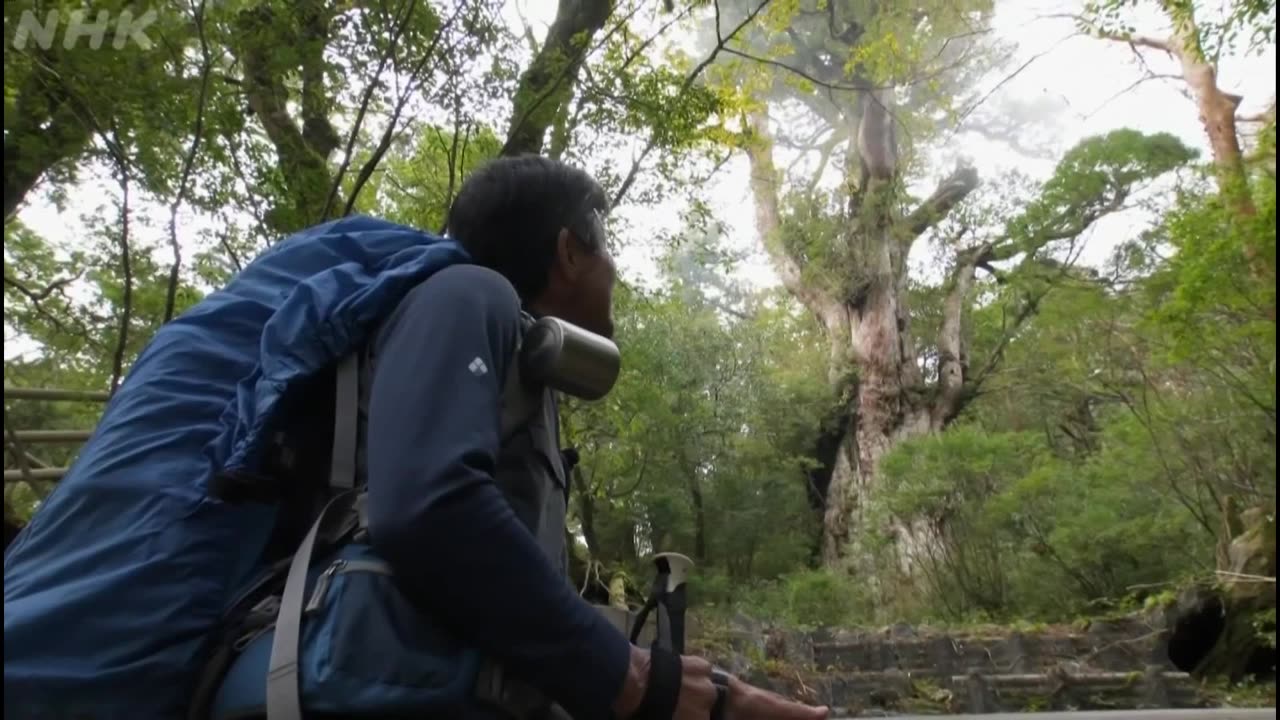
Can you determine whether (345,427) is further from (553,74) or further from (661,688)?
(553,74)

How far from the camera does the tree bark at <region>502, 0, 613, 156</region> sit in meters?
2.97

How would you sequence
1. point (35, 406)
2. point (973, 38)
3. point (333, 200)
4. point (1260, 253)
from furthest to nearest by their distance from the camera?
point (973, 38)
point (35, 406)
point (333, 200)
point (1260, 253)

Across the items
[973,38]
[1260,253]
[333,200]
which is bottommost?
[1260,253]

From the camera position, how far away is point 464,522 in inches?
23.5

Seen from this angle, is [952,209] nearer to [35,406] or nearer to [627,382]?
[627,382]

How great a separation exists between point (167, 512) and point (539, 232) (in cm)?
40

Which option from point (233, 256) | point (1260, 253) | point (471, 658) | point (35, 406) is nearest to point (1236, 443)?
point (1260, 253)

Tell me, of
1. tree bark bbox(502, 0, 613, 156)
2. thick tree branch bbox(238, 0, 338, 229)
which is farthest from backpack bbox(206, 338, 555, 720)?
tree bark bbox(502, 0, 613, 156)

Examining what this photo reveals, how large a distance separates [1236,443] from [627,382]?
2679mm

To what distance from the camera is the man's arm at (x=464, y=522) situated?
60 cm

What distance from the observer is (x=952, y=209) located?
8.94 meters

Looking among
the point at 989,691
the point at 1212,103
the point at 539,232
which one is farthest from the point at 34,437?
the point at 1212,103

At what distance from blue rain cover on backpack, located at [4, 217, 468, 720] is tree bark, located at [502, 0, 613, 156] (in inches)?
89.4

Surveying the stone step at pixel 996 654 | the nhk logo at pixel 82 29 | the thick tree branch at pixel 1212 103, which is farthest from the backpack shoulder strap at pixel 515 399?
the stone step at pixel 996 654
